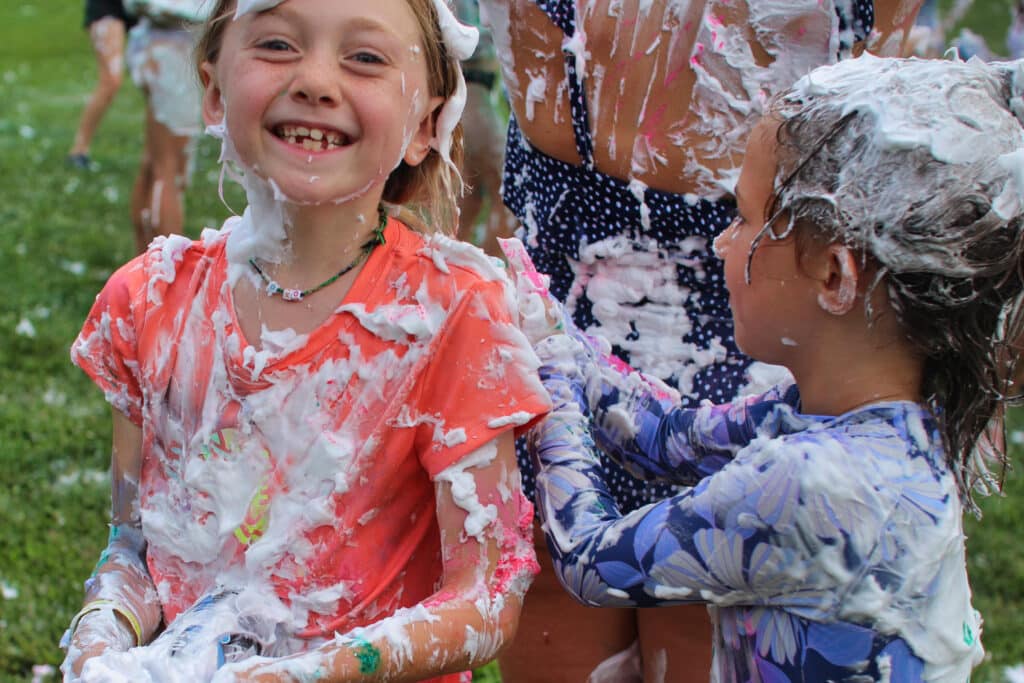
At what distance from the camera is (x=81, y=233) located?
746cm

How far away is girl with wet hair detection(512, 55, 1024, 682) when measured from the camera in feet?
5.15

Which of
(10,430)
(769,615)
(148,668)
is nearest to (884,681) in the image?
(769,615)

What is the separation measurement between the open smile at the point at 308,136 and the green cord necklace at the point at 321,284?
0.18m

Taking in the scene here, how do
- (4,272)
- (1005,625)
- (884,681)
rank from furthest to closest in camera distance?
(4,272)
(1005,625)
(884,681)

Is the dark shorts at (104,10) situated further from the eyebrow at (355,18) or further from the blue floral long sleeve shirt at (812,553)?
the blue floral long sleeve shirt at (812,553)

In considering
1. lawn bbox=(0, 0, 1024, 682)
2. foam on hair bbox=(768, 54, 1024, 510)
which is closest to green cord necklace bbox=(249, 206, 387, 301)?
foam on hair bbox=(768, 54, 1024, 510)

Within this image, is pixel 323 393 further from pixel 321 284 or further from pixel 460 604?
pixel 460 604

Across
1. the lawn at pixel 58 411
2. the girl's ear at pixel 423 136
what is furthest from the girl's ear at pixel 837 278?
the lawn at pixel 58 411

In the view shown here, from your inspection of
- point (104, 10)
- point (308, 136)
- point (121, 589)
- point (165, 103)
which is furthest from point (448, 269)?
point (104, 10)

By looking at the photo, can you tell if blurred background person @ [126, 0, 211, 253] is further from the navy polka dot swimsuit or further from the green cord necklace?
the green cord necklace

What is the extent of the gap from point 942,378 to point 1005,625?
99.3 inches

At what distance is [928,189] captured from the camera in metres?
1.55

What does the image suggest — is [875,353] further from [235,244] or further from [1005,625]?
[1005,625]

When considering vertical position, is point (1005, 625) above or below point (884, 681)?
below
